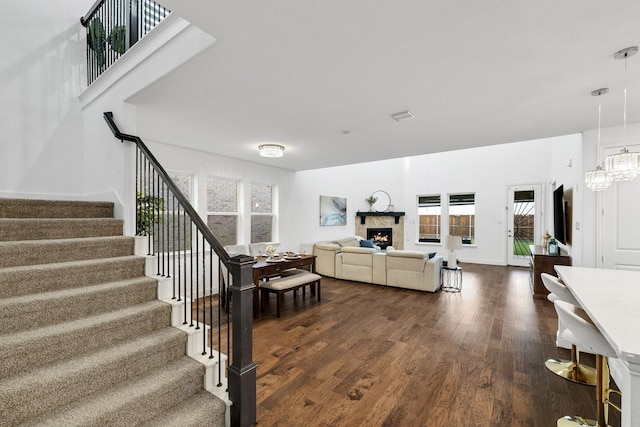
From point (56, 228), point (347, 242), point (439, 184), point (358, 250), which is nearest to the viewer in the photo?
point (56, 228)

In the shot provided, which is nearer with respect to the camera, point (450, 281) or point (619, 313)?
point (619, 313)

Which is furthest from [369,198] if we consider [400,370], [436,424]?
[436,424]

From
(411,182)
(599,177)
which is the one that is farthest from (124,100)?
(411,182)

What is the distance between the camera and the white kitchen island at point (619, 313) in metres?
1.10

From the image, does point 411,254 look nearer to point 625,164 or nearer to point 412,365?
point 412,365

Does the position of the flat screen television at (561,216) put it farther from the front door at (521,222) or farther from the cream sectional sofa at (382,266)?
the front door at (521,222)

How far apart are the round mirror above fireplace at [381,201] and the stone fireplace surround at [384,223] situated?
1.57 ft

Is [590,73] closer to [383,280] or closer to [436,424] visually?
[436,424]

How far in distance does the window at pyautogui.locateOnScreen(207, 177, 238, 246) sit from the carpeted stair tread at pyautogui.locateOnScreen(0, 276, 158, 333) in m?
3.06

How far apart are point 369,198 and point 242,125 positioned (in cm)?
653

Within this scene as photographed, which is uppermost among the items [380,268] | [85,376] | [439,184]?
[439,184]

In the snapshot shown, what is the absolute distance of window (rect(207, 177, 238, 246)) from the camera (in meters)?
5.30

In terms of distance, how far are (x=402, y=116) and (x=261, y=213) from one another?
158 inches

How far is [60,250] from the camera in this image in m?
2.21
